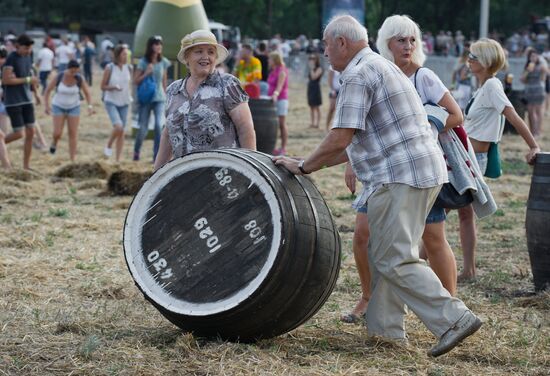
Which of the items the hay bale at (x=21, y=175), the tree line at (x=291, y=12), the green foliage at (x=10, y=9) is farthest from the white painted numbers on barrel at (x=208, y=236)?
the green foliage at (x=10, y=9)

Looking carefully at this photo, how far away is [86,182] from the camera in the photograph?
13.7 m

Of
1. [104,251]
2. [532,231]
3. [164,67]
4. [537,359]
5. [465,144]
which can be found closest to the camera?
[537,359]

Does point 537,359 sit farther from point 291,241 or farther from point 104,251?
point 104,251

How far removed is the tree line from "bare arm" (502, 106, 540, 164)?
218ft

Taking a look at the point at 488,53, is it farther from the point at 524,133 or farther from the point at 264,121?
the point at 264,121

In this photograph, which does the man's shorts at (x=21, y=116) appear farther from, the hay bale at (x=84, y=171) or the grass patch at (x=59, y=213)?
the grass patch at (x=59, y=213)

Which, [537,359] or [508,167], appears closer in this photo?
[537,359]

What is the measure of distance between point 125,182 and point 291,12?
71.1 meters

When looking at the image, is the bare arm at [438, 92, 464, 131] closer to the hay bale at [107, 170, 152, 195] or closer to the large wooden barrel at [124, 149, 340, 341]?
the large wooden barrel at [124, 149, 340, 341]

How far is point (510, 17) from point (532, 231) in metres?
72.2

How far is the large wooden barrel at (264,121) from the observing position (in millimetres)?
16344

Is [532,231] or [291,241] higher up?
[291,241]

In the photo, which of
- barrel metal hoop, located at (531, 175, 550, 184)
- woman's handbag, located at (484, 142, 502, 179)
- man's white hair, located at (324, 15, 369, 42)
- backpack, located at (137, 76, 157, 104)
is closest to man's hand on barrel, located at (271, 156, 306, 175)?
man's white hair, located at (324, 15, 369, 42)

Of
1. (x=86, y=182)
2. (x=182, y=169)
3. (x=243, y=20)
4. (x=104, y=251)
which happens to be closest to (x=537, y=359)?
(x=182, y=169)
